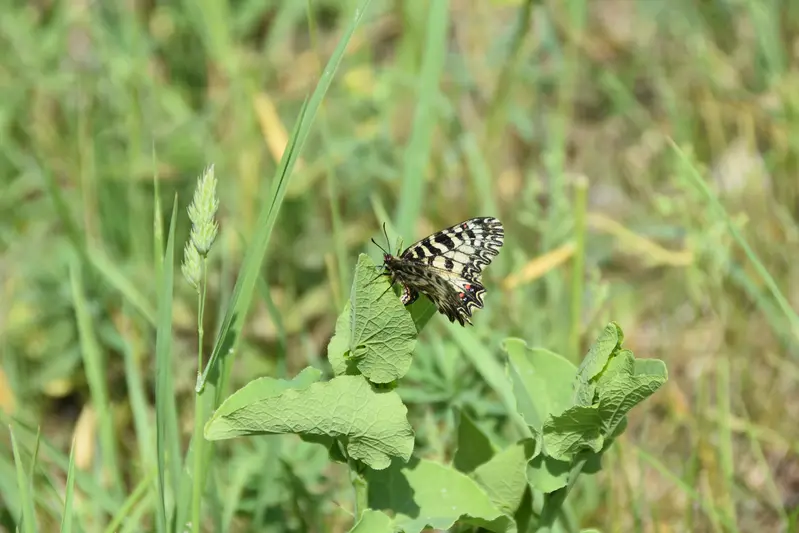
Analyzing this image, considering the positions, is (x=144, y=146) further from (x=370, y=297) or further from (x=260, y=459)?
(x=370, y=297)

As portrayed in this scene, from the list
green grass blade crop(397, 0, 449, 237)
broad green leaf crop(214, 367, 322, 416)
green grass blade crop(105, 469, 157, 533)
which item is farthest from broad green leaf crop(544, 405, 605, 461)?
green grass blade crop(397, 0, 449, 237)

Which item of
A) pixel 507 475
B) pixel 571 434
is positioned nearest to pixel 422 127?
pixel 507 475

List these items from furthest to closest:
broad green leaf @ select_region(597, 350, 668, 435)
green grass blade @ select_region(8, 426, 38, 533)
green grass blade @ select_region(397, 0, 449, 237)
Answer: green grass blade @ select_region(397, 0, 449, 237) < green grass blade @ select_region(8, 426, 38, 533) < broad green leaf @ select_region(597, 350, 668, 435)

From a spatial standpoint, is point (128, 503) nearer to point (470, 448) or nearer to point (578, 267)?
point (470, 448)

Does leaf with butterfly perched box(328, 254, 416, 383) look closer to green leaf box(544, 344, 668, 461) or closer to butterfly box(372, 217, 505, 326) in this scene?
butterfly box(372, 217, 505, 326)

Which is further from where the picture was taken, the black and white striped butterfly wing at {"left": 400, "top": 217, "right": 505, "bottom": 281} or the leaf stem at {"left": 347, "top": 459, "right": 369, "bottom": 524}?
the black and white striped butterfly wing at {"left": 400, "top": 217, "right": 505, "bottom": 281}
